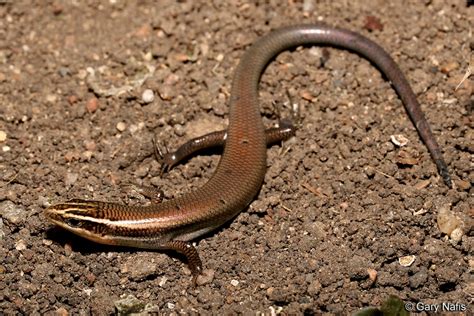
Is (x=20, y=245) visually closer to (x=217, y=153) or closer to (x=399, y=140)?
(x=217, y=153)

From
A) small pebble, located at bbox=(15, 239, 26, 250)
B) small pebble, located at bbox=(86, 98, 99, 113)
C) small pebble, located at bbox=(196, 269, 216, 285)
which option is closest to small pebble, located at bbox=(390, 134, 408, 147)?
small pebble, located at bbox=(196, 269, 216, 285)

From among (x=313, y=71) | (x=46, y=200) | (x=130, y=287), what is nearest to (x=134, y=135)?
(x=46, y=200)

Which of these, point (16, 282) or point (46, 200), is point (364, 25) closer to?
point (46, 200)


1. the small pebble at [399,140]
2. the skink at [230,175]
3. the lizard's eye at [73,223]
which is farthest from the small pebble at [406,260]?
the lizard's eye at [73,223]

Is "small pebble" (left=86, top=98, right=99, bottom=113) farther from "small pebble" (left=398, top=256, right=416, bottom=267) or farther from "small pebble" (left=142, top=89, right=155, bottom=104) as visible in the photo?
"small pebble" (left=398, top=256, right=416, bottom=267)

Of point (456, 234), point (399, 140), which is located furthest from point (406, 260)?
point (399, 140)
